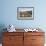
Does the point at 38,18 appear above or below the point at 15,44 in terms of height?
above

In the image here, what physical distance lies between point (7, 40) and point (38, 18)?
131 centimetres

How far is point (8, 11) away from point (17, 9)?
313 mm

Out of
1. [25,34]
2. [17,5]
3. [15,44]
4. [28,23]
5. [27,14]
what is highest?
[17,5]

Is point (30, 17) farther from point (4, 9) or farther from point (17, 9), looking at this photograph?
point (4, 9)

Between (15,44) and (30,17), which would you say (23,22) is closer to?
(30,17)

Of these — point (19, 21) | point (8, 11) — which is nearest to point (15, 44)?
point (19, 21)

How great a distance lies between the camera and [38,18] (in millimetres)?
4273

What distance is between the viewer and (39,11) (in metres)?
4.26

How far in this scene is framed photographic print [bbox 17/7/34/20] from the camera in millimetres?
4234

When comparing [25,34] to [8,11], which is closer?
[25,34]

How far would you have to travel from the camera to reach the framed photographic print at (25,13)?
13.9 ft

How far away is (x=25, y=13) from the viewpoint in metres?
4.26

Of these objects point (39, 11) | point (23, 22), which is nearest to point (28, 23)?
point (23, 22)

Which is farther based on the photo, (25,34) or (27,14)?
(27,14)
